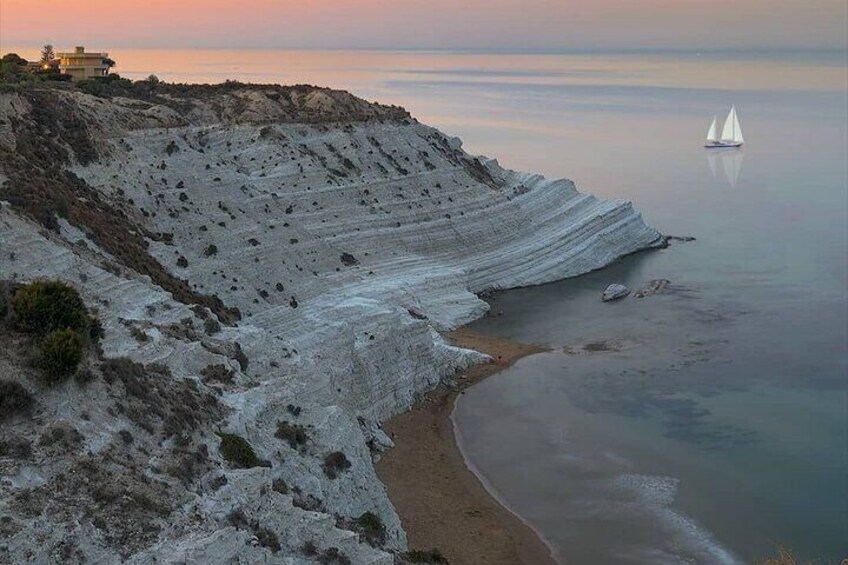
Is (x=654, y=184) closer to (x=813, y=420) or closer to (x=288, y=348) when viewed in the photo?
(x=813, y=420)

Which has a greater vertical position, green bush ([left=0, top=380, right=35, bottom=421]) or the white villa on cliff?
the white villa on cliff

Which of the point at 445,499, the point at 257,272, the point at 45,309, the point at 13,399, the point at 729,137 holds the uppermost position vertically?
the point at 729,137

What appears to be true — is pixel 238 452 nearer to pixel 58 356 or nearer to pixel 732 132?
pixel 58 356

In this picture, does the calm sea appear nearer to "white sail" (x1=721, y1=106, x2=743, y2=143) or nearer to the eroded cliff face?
→ the eroded cliff face

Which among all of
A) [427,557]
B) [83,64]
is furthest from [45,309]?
[83,64]

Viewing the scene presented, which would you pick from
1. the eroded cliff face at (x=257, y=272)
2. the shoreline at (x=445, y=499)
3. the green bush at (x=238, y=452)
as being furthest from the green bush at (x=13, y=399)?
the shoreline at (x=445, y=499)

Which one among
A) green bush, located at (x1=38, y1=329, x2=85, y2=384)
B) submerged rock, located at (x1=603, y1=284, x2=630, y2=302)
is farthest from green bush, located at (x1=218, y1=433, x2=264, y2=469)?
submerged rock, located at (x1=603, y1=284, x2=630, y2=302)
